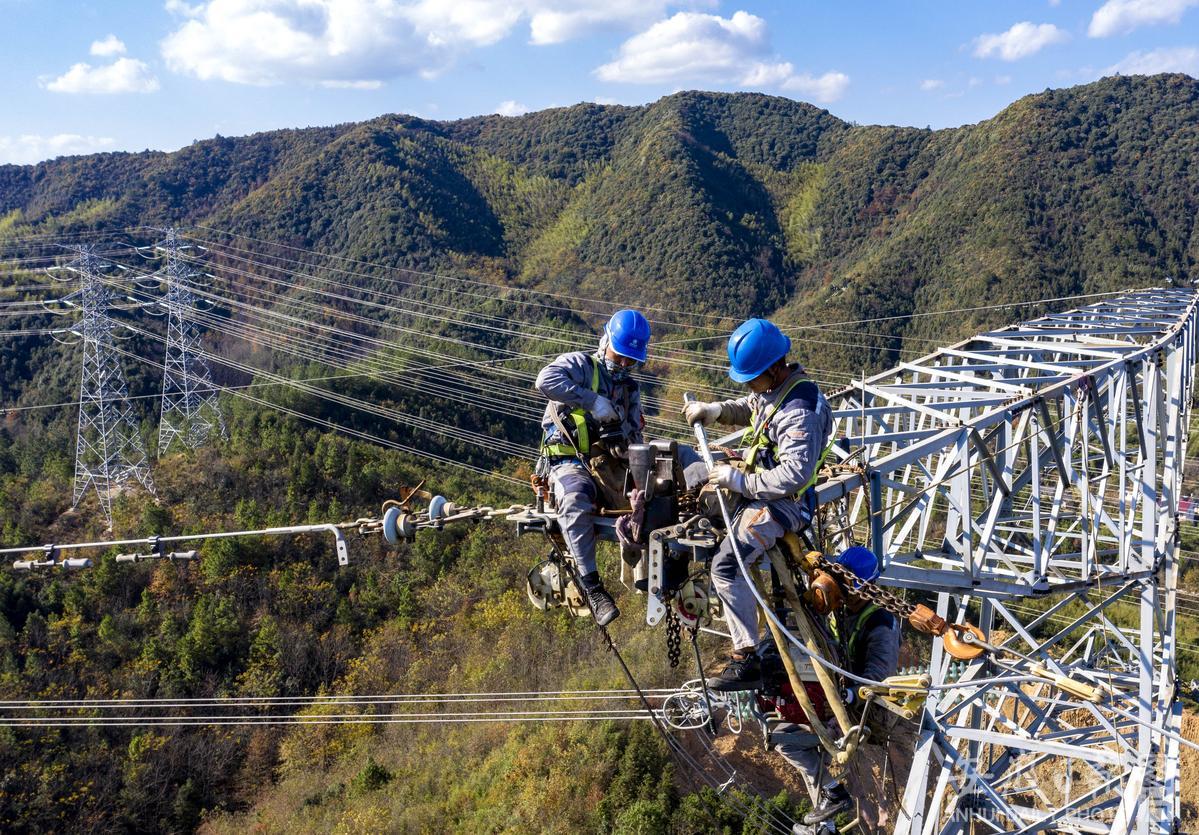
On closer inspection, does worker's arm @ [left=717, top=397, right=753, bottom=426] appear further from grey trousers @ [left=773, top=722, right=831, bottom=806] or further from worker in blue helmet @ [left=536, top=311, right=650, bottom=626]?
grey trousers @ [left=773, top=722, right=831, bottom=806]

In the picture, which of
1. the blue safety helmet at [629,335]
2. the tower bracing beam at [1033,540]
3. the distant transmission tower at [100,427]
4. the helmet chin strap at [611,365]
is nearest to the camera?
the blue safety helmet at [629,335]

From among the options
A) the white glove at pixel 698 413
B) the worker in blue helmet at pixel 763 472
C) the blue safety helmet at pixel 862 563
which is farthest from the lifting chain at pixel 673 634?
the white glove at pixel 698 413

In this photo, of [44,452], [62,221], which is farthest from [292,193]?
[44,452]

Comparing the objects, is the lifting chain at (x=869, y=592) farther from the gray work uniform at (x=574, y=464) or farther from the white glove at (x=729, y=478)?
the gray work uniform at (x=574, y=464)

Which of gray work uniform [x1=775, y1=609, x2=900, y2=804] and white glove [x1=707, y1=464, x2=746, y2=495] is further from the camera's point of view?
gray work uniform [x1=775, y1=609, x2=900, y2=804]

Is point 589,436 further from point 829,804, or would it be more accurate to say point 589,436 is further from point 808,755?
point 829,804

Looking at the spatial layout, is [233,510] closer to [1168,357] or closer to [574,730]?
A: [574,730]

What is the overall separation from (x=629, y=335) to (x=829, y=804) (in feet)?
13.9

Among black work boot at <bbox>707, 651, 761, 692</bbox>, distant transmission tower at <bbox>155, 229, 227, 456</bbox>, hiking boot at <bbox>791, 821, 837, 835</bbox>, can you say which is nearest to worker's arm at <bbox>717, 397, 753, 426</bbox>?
black work boot at <bbox>707, 651, 761, 692</bbox>

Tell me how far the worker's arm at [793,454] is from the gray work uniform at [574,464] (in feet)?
4.82

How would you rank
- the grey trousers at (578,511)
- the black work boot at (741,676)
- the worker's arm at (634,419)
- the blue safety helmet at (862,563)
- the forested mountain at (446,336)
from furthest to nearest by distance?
the forested mountain at (446,336) → the worker's arm at (634,419) → the grey trousers at (578,511) → the blue safety helmet at (862,563) → the black work boot at (741,676)

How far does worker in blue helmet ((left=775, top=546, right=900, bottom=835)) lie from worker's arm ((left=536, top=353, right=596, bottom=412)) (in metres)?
2.43

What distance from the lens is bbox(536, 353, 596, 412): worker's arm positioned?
22.7ft

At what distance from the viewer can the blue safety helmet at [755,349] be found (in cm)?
633
